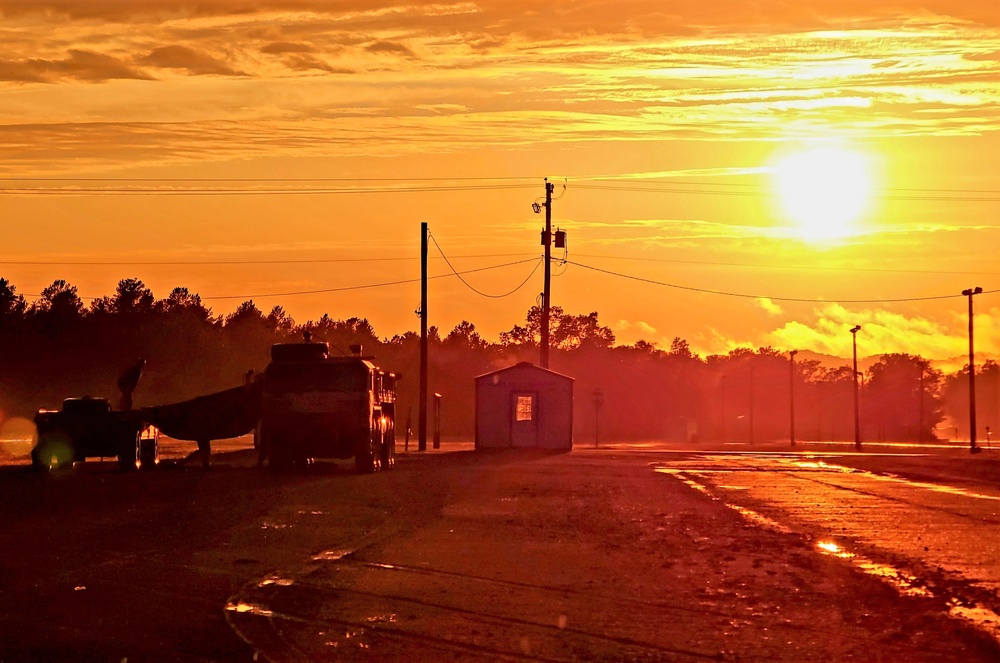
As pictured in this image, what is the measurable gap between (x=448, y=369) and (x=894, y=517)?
383 ft

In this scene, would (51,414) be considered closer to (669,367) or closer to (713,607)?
(713,607)

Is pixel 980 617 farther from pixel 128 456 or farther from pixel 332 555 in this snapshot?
pixel 128 456

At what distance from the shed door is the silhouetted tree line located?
28.2 feet

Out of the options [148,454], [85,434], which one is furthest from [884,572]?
[148,454]

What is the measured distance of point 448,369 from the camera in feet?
455

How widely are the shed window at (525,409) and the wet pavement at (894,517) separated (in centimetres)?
1573

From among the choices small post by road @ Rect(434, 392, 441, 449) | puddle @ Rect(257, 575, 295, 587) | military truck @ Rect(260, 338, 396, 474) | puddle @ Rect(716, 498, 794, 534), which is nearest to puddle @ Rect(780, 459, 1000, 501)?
puddle @ Rect(716, 498, 794, 534)

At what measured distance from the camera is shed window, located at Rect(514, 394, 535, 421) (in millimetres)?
58312

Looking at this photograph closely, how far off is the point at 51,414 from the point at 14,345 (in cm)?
6110

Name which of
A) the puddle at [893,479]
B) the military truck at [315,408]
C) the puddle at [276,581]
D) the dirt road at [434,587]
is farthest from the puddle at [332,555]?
the military truck at [315,408]

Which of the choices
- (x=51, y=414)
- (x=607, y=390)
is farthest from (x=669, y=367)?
(x=51, y=414)

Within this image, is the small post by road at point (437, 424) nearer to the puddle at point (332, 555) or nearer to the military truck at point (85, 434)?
the military truck at point (85, 434)

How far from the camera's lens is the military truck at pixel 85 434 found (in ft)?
113

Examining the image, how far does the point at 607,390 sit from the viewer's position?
150m
